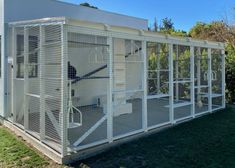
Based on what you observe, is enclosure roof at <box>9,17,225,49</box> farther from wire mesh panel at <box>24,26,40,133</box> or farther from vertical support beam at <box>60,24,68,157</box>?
wire mesh panel at <box>24,26,40,133</box>

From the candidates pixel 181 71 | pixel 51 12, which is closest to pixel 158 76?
pixel 181 71

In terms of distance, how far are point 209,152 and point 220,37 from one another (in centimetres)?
1500

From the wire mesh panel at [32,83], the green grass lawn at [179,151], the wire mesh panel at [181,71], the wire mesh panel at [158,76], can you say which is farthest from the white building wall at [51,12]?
the green grass lawn at [179,151]

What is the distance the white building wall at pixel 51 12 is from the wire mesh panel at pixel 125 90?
3.55ft

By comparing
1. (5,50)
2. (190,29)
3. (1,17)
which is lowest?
(5,50)

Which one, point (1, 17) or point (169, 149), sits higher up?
point (1, 17)

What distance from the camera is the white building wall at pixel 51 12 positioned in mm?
8250

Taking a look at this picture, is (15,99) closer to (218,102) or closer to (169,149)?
(169,149)

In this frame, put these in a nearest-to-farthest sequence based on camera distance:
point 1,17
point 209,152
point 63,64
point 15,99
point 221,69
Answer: point 63,64 → point 209,152 → point 15,99 → point 1,17 → point 221,69

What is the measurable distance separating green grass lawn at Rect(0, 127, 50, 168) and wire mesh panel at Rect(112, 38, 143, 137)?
1.87 metres

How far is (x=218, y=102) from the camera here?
10828 millimetres

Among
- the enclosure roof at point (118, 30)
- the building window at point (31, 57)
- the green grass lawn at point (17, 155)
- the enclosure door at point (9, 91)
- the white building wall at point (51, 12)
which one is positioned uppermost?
the white building wall at point (51, 12)

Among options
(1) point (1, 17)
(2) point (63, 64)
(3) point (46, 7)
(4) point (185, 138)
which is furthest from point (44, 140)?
(3) point (46, 7)

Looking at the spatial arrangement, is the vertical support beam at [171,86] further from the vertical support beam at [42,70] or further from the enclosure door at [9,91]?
the enclosure door at [9,91]
